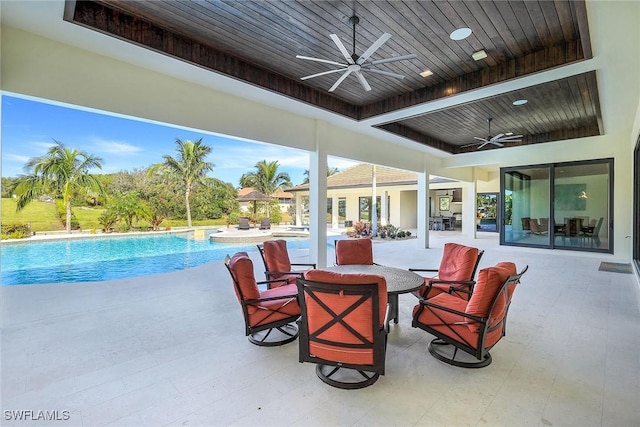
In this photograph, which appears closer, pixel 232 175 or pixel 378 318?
pixel 378 318

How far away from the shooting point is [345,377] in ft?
8.45

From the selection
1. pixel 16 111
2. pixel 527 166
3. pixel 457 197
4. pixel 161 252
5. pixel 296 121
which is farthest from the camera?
pixel 457 197

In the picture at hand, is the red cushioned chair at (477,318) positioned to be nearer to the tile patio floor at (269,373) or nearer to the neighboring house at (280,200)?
the tile patio floor at (269,373)

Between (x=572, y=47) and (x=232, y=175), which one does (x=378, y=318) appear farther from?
(x=232, y=175)

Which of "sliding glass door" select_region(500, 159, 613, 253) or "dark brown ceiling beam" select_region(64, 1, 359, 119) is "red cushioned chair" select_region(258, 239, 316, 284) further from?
"sliding glass door" select_region(500, 159, 613, 253)

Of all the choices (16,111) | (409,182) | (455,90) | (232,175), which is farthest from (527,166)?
(16,111)

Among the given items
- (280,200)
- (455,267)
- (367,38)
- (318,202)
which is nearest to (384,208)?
(280,200)

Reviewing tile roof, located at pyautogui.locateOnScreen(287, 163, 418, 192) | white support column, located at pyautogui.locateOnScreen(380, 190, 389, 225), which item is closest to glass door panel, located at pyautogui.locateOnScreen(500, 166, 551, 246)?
tile roof, located at pyautogui.locateOnScreen(287, 163, 418, 192)

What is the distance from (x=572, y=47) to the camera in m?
3.77

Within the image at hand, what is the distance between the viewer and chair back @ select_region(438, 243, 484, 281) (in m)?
3.71

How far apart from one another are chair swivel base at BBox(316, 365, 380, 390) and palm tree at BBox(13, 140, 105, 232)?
15.0 m

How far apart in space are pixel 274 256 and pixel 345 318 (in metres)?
2.08

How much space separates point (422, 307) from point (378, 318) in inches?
36.7

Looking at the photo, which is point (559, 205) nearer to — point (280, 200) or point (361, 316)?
point (361, 316)
